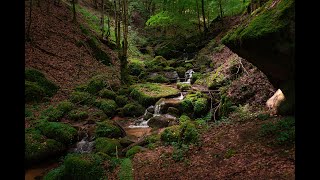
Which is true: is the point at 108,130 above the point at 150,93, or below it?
below

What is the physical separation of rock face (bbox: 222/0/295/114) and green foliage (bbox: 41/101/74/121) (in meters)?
8.78

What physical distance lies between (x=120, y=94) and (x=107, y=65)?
5926 millimetres

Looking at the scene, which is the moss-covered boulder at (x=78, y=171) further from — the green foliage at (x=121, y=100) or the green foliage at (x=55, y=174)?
the green foliage at (x=121, y=100)

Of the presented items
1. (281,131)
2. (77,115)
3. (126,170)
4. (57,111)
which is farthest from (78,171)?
(281,131)

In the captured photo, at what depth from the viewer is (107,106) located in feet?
50.6

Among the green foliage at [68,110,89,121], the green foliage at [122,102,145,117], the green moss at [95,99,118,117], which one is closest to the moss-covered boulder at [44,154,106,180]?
the green foliage at [68,110,89,121]

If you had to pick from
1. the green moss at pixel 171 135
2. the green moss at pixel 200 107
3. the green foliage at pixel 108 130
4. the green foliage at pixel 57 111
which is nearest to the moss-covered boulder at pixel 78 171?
the green moss at pixel 171 135

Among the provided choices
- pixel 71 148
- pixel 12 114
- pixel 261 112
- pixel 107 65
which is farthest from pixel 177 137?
pixel 107 65

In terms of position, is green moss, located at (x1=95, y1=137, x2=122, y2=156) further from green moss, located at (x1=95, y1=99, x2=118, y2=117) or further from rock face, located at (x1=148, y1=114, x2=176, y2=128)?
green moss, located at (x1=95, y1=99, x2=118, y2=117)

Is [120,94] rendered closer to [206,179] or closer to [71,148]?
[71,148]

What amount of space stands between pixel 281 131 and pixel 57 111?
10.3m

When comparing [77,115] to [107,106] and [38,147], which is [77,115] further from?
[38,147]

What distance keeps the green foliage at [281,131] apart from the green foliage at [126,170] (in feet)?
13.9

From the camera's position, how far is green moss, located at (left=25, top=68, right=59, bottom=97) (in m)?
15.4
